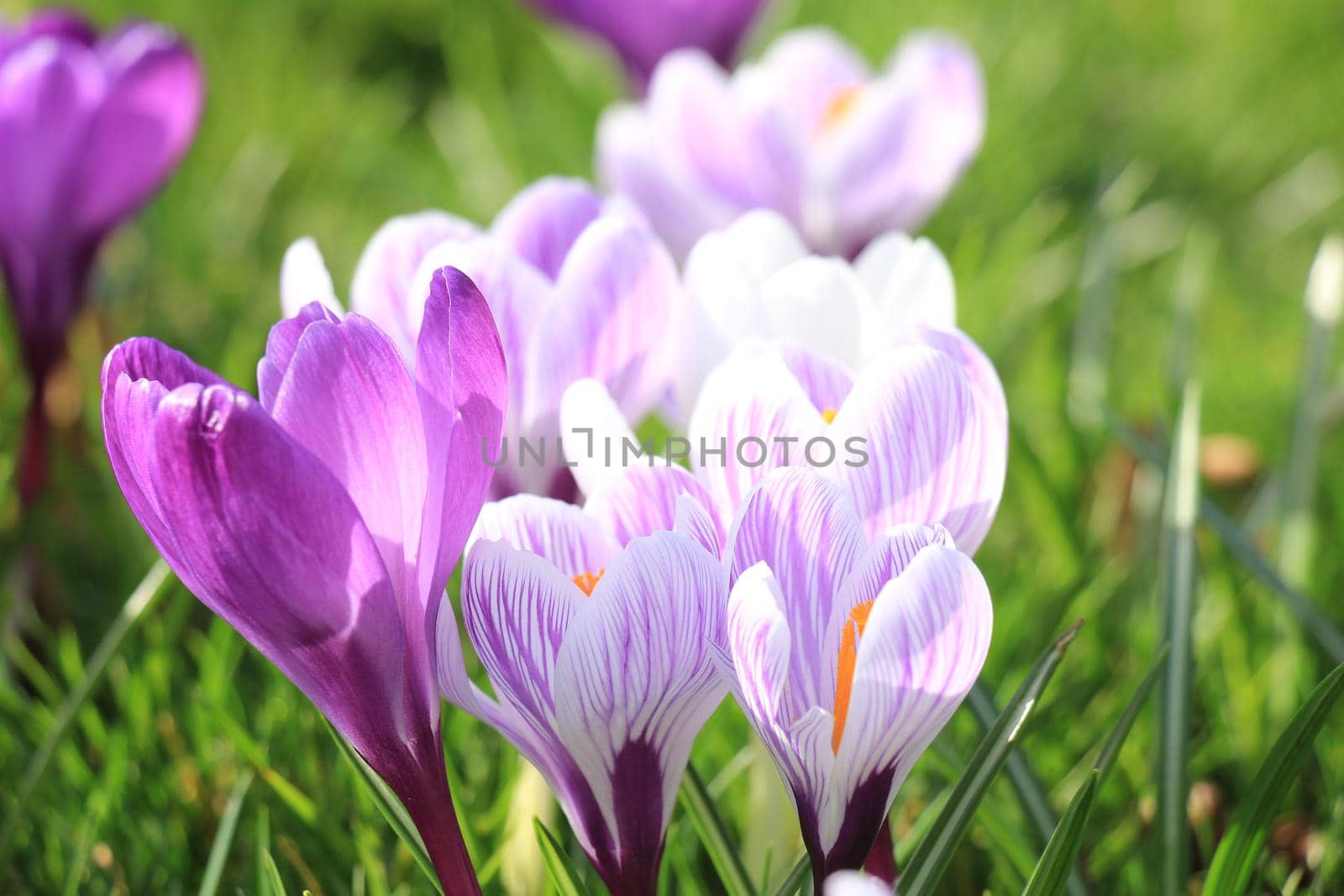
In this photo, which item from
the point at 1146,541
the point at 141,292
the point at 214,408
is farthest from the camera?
the point at 141,292

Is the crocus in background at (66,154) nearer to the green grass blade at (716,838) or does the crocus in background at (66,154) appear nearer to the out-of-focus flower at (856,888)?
the green grass blade at (716,838)

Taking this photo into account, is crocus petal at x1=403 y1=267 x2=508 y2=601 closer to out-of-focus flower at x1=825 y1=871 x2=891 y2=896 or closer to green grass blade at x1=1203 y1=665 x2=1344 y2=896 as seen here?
out-of-focus flower at x1=825 y1=871 x2=891 y2=896

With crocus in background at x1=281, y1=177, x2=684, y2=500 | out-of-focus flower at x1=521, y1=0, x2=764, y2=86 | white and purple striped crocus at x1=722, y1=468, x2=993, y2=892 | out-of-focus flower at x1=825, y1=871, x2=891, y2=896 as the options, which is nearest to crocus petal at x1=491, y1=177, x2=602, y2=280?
crocus in background at x1=281, y1=177, x2=684, y2=500

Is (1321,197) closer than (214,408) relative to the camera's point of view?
No

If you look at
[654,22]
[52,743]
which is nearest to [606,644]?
[52,743]

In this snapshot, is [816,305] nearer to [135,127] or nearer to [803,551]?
[803,551]

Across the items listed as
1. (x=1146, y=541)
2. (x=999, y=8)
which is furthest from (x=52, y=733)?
(x=999, y=8)

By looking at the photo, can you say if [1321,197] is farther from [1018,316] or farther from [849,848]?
[849,848]
